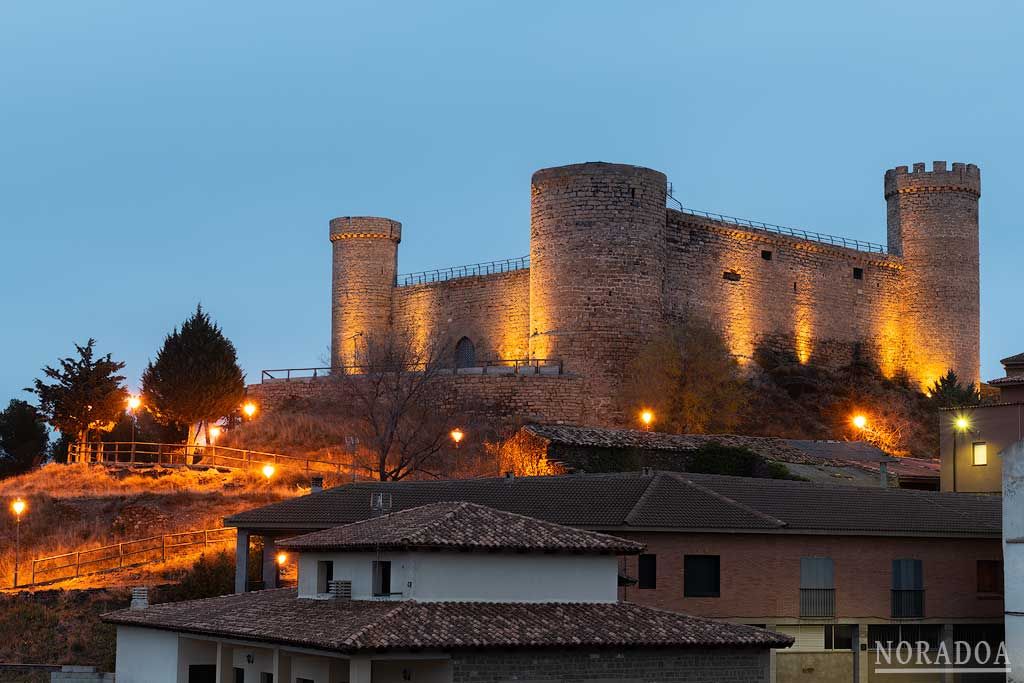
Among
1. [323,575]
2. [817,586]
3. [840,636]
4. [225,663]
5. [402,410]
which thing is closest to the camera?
[323,575]

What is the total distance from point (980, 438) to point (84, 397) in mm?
30315

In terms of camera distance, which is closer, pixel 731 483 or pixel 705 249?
pixel 731 483

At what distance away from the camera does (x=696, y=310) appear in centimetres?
6184

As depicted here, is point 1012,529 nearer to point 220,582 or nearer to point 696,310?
point 220,582

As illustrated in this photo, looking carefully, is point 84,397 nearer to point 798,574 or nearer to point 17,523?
point 17,523

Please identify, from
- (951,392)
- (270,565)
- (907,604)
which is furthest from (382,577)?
(951,392)

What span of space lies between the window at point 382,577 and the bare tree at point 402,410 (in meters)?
20.2

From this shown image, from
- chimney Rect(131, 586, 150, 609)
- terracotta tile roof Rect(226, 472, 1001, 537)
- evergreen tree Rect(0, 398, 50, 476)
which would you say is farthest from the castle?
chimney Rect(131, 586, 150, 609)

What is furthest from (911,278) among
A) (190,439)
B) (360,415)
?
(190,439)

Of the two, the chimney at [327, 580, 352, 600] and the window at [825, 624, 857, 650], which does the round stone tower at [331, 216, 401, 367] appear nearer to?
the window at [825, 624, 857, 650]

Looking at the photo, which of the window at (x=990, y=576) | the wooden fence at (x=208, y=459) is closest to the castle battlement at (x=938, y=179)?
the wooden fence at (x=208, y=459)

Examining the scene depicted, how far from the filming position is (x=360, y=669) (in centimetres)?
2383

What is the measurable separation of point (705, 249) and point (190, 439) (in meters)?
21.7

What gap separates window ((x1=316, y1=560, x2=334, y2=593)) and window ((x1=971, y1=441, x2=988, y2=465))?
920 inches
